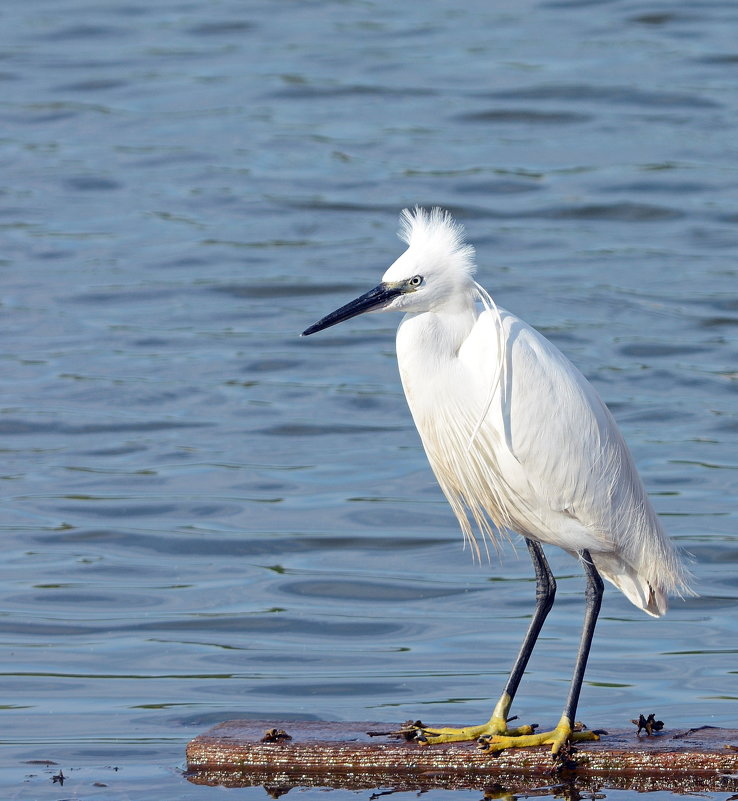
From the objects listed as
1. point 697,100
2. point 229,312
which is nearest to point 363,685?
point 229,312

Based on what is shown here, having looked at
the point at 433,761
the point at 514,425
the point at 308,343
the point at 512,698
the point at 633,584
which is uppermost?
the point at 308,343

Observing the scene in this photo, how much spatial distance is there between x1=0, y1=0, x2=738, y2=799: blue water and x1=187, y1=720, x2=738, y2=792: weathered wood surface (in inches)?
14.5

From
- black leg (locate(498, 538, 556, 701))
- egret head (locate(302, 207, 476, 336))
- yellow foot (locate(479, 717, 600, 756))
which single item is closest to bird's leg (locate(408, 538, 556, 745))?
black leg (locate(498, 538, 556, 701))

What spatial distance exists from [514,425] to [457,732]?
1.25 metres

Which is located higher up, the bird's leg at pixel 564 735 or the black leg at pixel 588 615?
the black leg at pixel 588 615

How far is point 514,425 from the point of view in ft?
21.7

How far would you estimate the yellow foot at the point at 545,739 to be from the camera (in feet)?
19.9

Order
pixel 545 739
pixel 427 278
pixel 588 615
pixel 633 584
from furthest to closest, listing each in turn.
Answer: pixel 633 584, pixel 588 615, pixel 427 278, pixel 545 739

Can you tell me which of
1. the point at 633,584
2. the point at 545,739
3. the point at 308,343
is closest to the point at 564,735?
the point at 545,739

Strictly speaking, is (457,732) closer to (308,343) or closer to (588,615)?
(588,615)

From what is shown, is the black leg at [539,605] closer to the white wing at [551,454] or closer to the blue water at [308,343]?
the white wing at [551,454]

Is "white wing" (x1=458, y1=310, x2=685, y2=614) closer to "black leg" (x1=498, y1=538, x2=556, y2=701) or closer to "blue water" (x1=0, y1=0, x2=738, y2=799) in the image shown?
"black leg" (x1=498, y1=538, x2=556, y2=701)

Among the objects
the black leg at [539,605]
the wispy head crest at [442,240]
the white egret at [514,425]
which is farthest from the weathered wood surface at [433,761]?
the wispy head crest at [442,240]

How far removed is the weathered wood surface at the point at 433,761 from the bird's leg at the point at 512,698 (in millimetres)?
65
